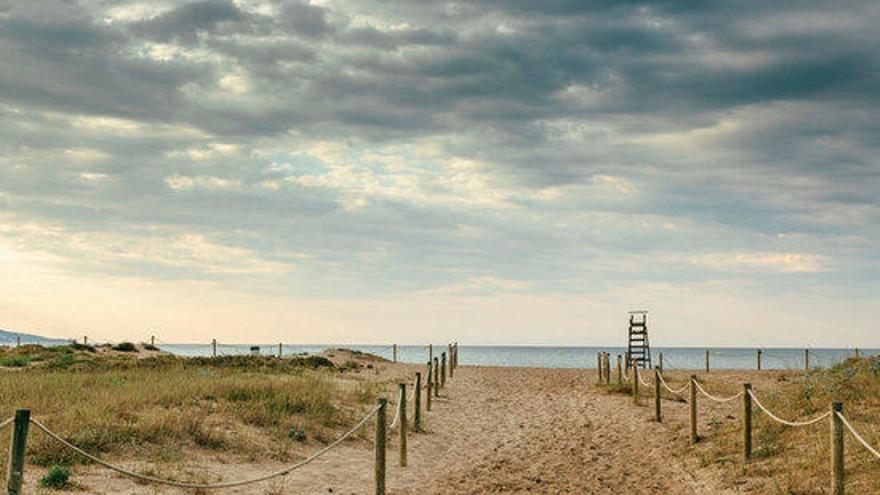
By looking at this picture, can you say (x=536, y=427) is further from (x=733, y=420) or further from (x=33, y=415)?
(x=33, y=415)

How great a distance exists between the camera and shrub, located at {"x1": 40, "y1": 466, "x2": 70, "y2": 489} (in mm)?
12453

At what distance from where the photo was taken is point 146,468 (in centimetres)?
1420

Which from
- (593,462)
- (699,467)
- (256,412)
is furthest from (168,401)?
(699,467)

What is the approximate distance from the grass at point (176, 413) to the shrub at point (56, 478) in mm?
857

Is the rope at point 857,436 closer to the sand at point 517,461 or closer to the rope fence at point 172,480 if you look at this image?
the sand at point 517,461

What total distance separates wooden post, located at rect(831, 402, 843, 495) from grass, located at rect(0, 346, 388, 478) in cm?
1023

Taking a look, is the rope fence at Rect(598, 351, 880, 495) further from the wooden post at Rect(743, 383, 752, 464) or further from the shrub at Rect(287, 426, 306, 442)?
the shrub at Rect(287, 426, 306, 442)

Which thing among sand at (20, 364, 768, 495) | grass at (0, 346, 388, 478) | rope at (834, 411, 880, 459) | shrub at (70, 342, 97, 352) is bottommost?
sand at (20, 364, 768, 495)

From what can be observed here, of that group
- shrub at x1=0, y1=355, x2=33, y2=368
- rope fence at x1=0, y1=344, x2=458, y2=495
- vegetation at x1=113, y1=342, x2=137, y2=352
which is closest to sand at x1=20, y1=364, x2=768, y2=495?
rope fence at x1=0, y1=344, x2=458, y2=495

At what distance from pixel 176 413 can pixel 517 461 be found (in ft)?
25.0

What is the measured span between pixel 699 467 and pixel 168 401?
12.4 m

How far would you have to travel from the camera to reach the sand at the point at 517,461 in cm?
1481

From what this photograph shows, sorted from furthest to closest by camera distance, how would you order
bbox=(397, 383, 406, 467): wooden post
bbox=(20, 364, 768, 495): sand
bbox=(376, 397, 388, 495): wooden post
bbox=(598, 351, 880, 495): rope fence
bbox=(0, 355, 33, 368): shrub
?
bbox=(0, 355, 33, 368): shrub → bbox=(397, 383, 406, 467): wooden post → bbox=(20, 364, 768, 495): sand → bbox=(376, 397, 388, 495): wooden post → bbox=(598, 351, 880, 495): rope fence

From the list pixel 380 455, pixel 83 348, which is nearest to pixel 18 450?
pixel 380 455
